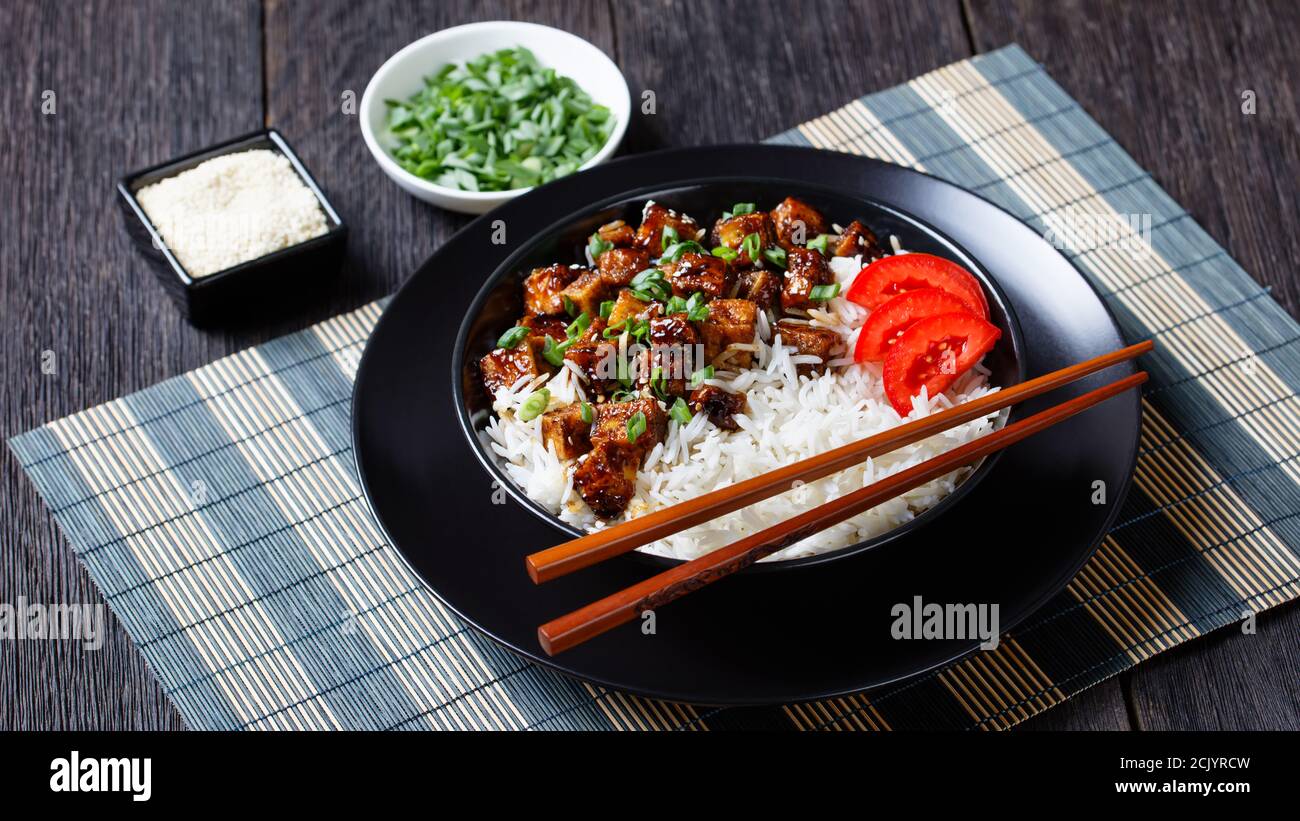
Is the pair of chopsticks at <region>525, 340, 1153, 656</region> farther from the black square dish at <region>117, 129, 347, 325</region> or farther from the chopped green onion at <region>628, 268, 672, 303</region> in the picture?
the black square dish at <region>117, 129, 347, 325</region>

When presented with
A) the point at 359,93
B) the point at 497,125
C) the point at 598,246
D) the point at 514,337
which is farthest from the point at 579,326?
the point at 359,93

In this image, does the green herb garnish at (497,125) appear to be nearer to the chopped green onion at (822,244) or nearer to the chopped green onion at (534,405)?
the chopped green onion at (822,244)

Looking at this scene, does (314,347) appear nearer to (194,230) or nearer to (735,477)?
(194,230)

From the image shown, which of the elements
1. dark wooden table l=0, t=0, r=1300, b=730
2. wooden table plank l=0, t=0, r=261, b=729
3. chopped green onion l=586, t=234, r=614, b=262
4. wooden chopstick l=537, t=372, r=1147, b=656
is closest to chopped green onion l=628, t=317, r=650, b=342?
chopped green onion l=586, t=234, r=614, b=262

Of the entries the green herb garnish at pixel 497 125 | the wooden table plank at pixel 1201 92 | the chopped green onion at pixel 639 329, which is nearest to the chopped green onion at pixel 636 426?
the chopped green onion at pixel 639 329

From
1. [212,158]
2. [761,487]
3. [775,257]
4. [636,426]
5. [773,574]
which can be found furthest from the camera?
[212,158]

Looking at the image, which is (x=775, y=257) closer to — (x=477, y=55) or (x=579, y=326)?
(x=579, y=326)

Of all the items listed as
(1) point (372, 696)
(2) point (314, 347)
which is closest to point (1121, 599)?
(1) point (372, 696)
